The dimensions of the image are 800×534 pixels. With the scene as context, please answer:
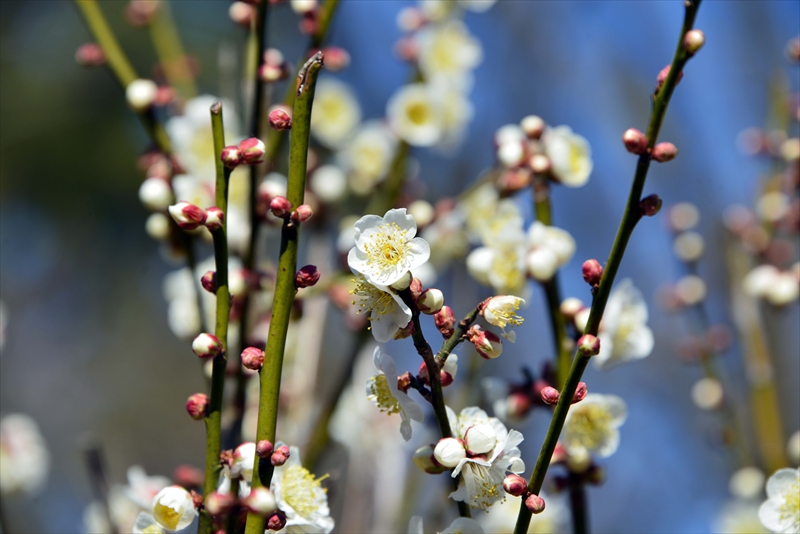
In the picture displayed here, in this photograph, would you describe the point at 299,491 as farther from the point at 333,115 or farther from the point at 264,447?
the point at 333,115

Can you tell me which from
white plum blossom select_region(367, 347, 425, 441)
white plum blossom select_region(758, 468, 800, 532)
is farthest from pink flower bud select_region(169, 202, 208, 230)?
white plum blossom select_region(758, 468, 800, 532)

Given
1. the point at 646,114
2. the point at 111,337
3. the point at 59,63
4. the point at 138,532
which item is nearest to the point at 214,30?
the point at 59,63

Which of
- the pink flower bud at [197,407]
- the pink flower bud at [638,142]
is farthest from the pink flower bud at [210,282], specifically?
the pink flower bud at [638,142]

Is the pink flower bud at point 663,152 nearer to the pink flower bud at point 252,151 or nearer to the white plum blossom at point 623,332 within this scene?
the white plum blossom at point 623,332

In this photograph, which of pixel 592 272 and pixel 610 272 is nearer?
pixel 610 272

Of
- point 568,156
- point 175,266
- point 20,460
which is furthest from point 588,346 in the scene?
point 175,266

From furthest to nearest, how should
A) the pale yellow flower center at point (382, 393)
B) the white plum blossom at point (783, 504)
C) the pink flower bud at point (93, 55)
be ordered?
1. the pink flower bud at point (93, 55)
2. the white plum blossom at point (783, 504)
3. the pale yellow flower center at point (382, 393)
